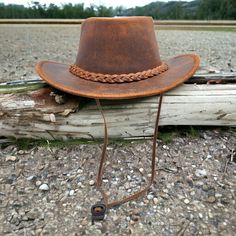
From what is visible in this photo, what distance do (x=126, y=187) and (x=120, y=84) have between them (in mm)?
566

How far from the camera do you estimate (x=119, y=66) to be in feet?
5.55

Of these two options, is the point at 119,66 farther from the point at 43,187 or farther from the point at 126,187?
the point at 43,187

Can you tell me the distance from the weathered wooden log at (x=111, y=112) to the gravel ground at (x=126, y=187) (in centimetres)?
11

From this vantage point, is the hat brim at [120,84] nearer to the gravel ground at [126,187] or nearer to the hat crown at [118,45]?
the hat crown at [118,45]

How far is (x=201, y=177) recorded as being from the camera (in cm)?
161

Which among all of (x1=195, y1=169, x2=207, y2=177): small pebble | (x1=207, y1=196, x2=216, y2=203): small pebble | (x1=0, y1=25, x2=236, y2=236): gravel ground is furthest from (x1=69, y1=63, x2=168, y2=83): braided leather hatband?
(x1=207, y1=196, x2=216, y2=203): small pebble

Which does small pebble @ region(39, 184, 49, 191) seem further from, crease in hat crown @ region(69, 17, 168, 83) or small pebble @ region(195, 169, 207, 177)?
small pebble @ region(195, 169, 207, 177)

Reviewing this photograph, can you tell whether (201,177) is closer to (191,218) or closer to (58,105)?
(191,218)

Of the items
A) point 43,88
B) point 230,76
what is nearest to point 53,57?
point 43,88

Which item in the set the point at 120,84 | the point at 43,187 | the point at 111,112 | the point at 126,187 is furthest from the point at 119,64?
the point at 43,187

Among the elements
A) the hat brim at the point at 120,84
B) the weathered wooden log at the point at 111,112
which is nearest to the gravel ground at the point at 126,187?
the weathered wooden log at the point at 111,112

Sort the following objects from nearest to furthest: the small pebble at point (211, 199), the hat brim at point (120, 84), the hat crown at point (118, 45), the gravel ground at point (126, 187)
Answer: the gravel ground at point (126, 187), the small pebble at point (211, 199), the hat brim at point (120, 84), the hat crown at point (118, 45)

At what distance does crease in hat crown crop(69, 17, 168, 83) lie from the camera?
65.8 inches

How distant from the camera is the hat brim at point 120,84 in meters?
1.57
